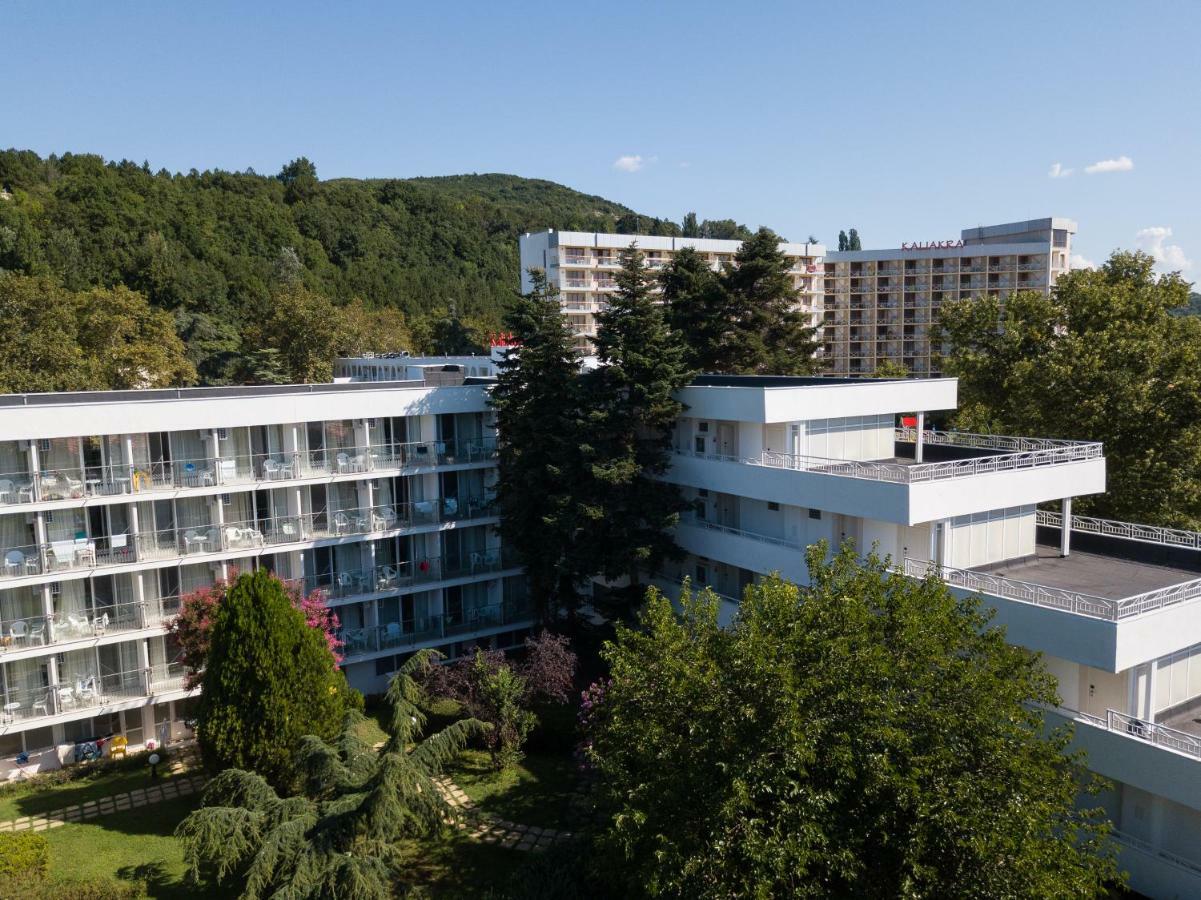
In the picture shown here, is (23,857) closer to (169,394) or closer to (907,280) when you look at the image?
(169,394)

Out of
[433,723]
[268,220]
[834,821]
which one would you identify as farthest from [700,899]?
[268,220]

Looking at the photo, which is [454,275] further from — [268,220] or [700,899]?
[700,899]

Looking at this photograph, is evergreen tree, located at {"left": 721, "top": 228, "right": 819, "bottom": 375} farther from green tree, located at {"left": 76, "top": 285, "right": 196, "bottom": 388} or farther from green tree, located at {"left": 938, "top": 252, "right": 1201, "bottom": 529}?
green tree, located at {"left": 76, "top": 285, "right": 196, "bottom": 388}

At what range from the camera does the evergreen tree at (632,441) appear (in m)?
30.9

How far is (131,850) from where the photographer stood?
23.2 meters

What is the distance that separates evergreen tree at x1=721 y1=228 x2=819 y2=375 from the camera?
1924 inches

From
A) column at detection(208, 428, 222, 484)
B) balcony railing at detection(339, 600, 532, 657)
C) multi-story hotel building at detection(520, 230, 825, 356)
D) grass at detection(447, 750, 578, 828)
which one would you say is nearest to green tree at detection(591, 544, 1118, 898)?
grass at detection(447, 750, 578, 828)

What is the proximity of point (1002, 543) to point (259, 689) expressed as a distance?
22218mm

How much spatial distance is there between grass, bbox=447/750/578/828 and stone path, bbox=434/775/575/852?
273mm

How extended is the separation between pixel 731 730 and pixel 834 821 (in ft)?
7.61

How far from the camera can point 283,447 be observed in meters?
32.6

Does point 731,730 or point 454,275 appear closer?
point 731,730

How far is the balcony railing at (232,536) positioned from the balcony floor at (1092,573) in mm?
19853

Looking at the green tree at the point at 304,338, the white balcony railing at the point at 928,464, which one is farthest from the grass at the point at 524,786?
the green tree at the point at 304,338
